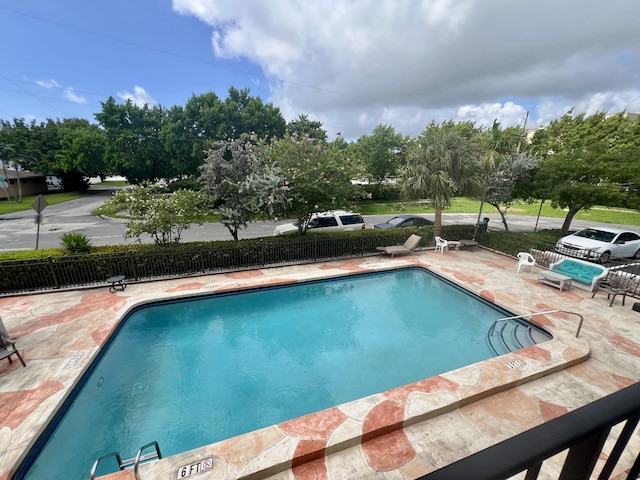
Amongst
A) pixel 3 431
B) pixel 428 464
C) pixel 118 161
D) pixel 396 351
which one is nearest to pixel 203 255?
pixel 3 431

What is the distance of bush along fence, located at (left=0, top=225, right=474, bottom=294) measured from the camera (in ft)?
32.8

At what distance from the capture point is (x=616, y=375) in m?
6.36

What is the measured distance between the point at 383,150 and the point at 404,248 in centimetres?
2218

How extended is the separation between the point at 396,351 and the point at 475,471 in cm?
791

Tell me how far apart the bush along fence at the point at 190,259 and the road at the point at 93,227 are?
25.8 ft

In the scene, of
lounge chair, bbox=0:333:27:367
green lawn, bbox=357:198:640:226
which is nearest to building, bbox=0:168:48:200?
lounge chair, bbox=0:333:27:367

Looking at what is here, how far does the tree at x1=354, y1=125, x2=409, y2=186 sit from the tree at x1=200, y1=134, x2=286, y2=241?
2275 cm

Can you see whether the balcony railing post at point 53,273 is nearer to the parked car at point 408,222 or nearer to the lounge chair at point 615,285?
the parked car at point 408,222

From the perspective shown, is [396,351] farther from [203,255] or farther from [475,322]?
[203,255]

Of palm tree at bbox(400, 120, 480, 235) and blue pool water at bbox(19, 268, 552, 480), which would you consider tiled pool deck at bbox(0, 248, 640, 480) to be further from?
palm tree at bbox(400, 120, 480, 235)

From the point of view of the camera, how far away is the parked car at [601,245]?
13.2 m

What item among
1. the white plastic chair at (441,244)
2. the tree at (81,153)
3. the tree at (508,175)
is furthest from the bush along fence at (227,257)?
the tree at (81,153)

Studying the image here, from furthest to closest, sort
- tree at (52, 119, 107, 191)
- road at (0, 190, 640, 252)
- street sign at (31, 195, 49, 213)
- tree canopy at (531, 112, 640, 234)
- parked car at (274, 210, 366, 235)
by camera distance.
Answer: tree at (52, 119, 107, 191) → road at (0, 190, 640, 252) → parked car at (274, 210, 366, 235) → tree canopy at (531, 112, 640, 234) → street sign at (31, 195, 49, 213)

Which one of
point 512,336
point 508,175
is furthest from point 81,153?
point 512,336
